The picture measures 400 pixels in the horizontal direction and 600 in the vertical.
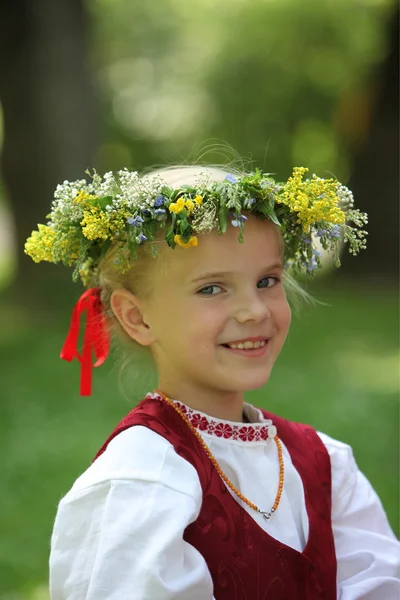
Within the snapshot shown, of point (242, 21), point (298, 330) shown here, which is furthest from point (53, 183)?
point (242, 21)

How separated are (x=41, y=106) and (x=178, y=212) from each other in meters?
7.67

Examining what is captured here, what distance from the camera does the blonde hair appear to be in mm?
2586

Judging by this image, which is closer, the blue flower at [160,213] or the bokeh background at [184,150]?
the blue flower at [160,213]

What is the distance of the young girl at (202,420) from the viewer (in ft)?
7.28

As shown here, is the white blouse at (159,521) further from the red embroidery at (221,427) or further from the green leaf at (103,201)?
the green leaf at (103,201)

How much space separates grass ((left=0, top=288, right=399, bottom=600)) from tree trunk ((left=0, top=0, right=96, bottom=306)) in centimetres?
135

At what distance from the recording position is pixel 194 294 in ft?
8.18

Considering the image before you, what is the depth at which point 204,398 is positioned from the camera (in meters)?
2.61

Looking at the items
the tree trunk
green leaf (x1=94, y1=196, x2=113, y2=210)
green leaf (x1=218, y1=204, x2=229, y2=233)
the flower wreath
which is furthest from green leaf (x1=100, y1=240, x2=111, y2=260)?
the tree trunk

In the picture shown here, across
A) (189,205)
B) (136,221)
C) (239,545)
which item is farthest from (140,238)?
(239,545)

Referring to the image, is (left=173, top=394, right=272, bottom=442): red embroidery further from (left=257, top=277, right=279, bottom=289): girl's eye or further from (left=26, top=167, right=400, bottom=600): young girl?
(left=257, top=277, right=279, bottom=289): girl's eye

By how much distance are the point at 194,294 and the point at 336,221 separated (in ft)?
1.56

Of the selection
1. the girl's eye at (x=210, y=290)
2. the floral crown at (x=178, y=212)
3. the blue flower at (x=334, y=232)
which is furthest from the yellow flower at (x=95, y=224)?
the blue flower at (x=334, y=232)

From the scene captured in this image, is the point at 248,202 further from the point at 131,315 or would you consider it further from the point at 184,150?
the point at 184,150
